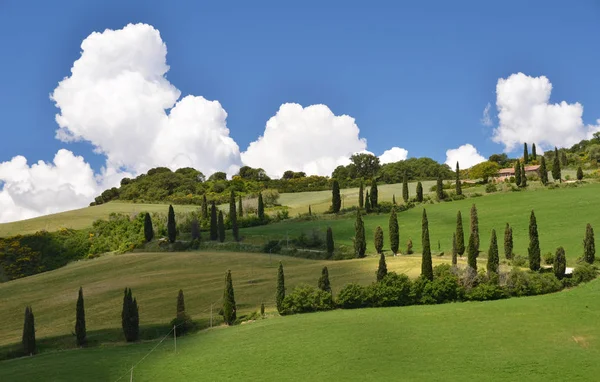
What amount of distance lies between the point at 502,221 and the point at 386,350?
59903 mm

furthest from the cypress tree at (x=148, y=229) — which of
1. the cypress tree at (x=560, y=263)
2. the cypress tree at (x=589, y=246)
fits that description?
the cypress tree at (x=589, y=246)

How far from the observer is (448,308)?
50312 mm

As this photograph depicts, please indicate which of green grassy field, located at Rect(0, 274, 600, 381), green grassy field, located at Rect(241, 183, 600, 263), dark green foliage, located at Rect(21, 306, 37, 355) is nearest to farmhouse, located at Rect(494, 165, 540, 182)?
green grassy field, located at Rect(241, 183, 600, 263)

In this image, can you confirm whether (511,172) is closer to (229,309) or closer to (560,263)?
(560,263)

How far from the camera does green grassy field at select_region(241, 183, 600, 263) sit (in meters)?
79.8

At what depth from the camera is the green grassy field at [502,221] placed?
7975 centimetres

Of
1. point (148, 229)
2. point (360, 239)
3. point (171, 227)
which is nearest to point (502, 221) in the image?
point (360, 239)

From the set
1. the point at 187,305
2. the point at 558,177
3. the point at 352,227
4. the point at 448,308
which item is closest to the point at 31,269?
the point at 187,305

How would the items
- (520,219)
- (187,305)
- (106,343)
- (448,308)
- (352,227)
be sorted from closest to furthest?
(448,308) < (106,343) < (187,305) < (520,219) < (352,227)

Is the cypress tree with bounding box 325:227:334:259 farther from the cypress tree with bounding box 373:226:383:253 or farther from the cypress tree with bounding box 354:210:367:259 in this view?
the cypress tree with bounding box 373:226:383:253

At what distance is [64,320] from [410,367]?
153ft

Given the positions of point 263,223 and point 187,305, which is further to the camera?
point 263,223

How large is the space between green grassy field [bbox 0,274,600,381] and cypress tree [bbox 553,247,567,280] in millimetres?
7181

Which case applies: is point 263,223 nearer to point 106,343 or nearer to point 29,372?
point 106,343
